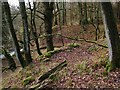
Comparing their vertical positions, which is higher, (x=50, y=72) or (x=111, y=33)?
(x=111, y=33)

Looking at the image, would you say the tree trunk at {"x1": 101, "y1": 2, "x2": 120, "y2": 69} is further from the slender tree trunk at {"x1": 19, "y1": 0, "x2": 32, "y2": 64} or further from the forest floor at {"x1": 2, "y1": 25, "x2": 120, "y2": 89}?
the slender tree trunk at {"x1": 19, "y1": 0, "x2": 32, "y2": 64}

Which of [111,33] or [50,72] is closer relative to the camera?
[111,33]

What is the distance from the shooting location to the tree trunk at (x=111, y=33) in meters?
8.02

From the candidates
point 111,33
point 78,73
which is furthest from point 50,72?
point 111,33

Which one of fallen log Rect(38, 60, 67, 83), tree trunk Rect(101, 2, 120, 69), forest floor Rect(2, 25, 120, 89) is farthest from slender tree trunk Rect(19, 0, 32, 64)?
tree trunk Rect(101, 2, 120, 69)

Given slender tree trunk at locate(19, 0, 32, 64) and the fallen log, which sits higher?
slender tree trunk at locate(19, 0, 32, 64)

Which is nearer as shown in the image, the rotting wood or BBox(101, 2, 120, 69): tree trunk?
BBox(101, 2, 120, 69): tree trunk

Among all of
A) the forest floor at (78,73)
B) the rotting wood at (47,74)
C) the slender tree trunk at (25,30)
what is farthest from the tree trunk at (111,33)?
the slender tree trunk at (25,30)

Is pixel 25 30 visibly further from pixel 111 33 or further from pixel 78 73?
pixel 111 33

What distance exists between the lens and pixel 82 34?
102ft

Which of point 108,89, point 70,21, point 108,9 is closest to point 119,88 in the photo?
point 108,89

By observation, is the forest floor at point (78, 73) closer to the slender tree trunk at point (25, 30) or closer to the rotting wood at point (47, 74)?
the rotting wood at point (47, 74)

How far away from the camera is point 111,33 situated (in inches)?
325

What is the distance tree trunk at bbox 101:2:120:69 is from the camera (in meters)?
8.02
